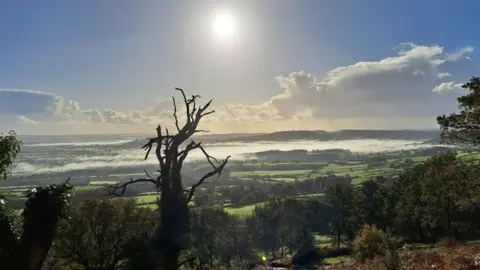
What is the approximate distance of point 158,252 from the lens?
1347cm

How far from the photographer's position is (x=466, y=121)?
75.0 ft

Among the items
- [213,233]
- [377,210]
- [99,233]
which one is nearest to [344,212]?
[377,210]

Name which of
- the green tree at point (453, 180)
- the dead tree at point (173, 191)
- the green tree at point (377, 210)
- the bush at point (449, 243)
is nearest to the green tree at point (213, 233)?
the green tree at point (377, 210)

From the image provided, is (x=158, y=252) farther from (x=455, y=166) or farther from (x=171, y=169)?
(x=455, y=166)

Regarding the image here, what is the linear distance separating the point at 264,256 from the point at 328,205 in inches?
811

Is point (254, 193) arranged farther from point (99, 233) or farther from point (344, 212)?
point (99, 233)

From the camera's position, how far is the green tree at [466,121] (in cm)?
2184

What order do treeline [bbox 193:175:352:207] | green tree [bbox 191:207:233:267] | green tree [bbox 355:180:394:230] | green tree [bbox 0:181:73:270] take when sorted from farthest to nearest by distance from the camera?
treeline [bbox 193:175:352:207], green tree [bbox 191:207:233:267], green tree [bbox 355:180:394:230], green tree [bbox 0:181:73:270]

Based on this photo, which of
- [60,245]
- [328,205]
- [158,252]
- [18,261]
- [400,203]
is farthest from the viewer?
[328,205]

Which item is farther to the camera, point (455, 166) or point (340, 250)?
point (340, 250)

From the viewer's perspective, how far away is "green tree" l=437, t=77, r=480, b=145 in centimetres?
2184

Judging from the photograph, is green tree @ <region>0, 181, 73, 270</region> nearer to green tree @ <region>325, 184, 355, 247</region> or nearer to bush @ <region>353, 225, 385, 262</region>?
bush @ <region>353, 225, 385, 262</region>

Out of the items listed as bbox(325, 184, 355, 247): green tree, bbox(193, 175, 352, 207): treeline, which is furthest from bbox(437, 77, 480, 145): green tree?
bbox(193, 175, 352, 207): treeline

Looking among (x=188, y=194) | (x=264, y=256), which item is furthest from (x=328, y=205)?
(x=188, y=194)
